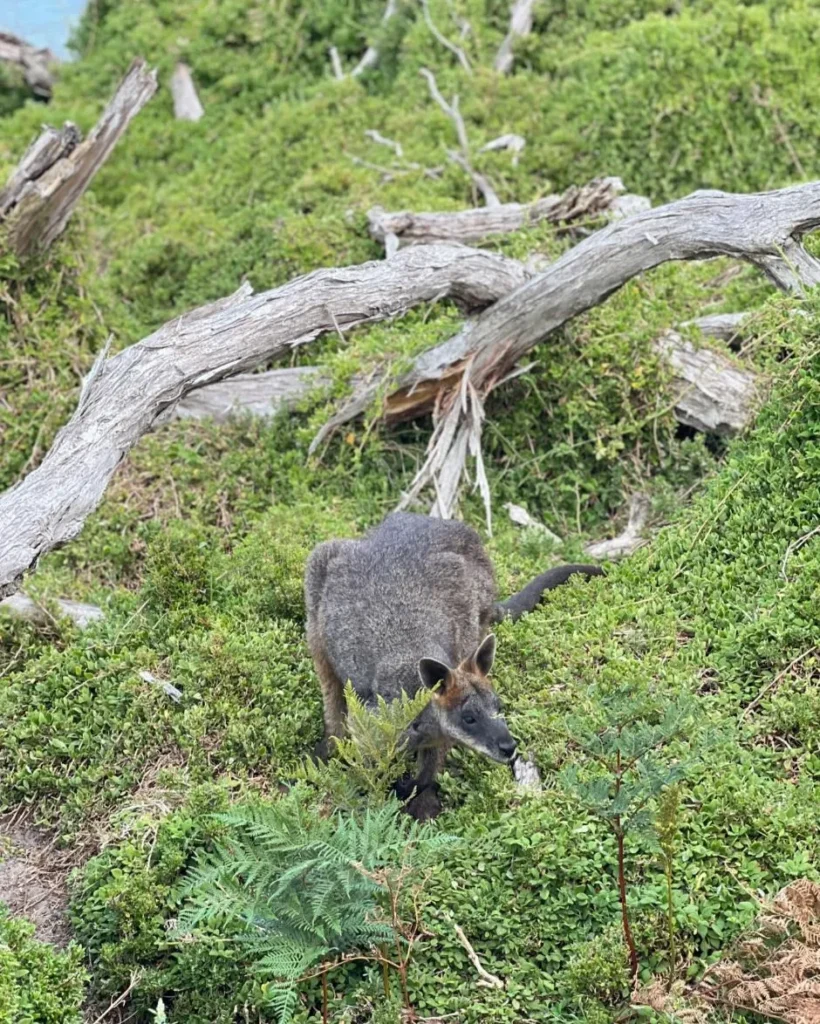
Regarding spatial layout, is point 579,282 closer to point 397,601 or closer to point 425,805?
point 397,601

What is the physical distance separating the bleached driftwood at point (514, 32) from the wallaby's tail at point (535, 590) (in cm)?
676

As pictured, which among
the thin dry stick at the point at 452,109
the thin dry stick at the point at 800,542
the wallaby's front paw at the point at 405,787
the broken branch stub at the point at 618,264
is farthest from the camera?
the thin dry stick at the point at 452,109

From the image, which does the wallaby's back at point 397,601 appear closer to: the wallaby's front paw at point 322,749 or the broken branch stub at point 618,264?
the wallaby's front paw at point 322,749

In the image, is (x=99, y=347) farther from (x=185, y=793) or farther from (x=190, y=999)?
(x=190, y=999)

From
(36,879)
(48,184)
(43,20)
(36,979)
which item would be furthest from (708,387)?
(43,20)

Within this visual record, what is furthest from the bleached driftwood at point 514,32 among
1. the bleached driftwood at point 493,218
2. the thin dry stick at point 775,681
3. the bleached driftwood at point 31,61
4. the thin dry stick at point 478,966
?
the thin dry stick at point 478,966

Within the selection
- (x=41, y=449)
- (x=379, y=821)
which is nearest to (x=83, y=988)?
(x=379, y=821)

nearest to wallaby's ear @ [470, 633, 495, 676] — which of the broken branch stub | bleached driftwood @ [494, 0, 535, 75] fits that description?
the broken branch stub

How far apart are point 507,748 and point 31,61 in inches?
482

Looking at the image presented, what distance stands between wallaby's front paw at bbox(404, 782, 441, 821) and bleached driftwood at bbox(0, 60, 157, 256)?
5260mm

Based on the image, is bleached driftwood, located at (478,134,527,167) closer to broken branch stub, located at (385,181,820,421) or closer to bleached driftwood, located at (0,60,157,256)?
bleached driftwood, located at (0,60,157,256)

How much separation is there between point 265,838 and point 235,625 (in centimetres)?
232

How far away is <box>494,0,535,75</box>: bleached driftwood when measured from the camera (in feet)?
42.7

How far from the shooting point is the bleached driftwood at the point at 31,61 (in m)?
15.7
